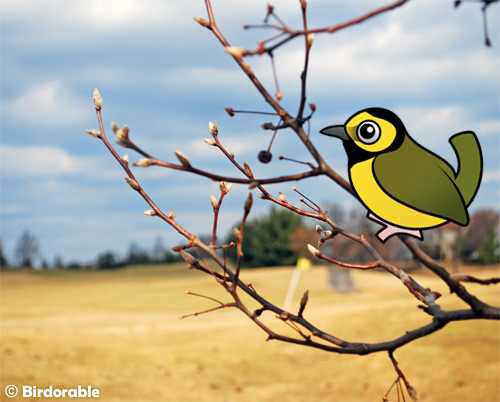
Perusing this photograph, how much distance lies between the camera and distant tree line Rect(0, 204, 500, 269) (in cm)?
3244

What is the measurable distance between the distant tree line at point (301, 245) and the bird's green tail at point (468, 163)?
1975 cm

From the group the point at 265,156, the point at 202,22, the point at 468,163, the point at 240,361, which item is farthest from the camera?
the point at 240,361

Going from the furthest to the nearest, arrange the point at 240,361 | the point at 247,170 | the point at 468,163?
the point at 240,361
the point at 468,163
the point at 247,170

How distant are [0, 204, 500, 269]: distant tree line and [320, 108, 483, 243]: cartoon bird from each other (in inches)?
784

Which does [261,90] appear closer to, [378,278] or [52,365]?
[52,365]

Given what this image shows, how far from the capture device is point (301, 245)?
40.9 meters

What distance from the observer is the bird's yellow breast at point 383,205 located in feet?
4.93

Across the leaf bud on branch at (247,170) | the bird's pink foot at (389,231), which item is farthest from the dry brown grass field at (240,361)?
the leaf bud on branch at (247,170)

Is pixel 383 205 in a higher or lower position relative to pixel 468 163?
lower

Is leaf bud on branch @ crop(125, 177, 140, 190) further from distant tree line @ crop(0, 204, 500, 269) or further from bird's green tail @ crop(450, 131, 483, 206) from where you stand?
distant tree line @ crop(0, 204, 500, 269)

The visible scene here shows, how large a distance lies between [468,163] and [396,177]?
0.32 metres

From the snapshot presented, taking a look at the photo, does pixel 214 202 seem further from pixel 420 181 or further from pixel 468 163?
pixel 468 163

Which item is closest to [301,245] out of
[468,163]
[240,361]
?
[240,361]

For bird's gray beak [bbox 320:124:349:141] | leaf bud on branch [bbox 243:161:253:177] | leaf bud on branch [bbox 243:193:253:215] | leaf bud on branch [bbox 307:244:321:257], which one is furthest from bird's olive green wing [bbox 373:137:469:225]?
leaf bud on branch [bbox 243:193:253:215]
